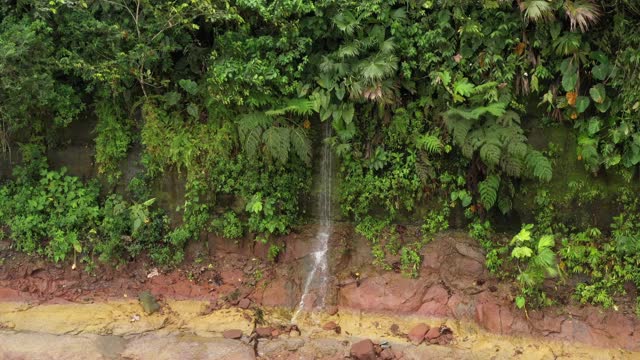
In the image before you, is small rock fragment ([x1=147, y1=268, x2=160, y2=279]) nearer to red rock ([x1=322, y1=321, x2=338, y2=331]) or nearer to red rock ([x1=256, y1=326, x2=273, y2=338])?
red rock ([x1=256, y1=326, x2=273, y2=338])

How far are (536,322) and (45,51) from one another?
244 inches

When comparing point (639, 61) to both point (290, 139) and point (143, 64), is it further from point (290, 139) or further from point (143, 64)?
point (143, 64)

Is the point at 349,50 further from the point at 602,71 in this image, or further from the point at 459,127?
the point at 602,71

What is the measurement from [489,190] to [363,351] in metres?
2.22

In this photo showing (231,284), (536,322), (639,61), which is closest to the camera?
(639,61)

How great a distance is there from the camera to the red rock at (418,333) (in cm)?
602

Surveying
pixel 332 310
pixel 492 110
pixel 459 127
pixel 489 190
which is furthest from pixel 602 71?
pixel 332 310

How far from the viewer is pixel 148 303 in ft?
21.8

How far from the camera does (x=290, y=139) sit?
253 inches

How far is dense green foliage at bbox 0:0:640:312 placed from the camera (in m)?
5.81

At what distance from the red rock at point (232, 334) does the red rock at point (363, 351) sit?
1289 mm

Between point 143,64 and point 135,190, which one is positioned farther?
point 135,190

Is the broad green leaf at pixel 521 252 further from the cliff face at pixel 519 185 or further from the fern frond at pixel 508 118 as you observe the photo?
the fern frond at pixel 508 118

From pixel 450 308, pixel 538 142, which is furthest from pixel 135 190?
pixel 538 142
